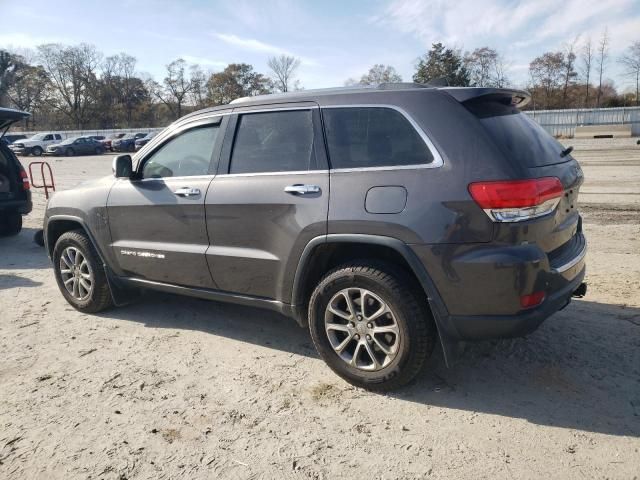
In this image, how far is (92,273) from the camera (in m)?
4.74

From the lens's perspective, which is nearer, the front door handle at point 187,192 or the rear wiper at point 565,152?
the rear wiper at point 565,152

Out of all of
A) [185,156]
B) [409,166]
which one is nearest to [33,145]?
[185,156]

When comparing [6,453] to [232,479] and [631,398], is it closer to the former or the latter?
[232,479]

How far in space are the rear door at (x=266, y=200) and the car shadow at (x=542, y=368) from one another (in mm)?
760

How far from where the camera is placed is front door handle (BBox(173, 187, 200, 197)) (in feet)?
12.8

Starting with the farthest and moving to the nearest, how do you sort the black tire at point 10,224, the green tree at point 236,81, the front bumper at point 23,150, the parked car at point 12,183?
the green tree at point 236,81 → the front bumper at point 23,150 → the black tire at point 10,224 → the parked car at point 12,183

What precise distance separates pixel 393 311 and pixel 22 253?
6.85 m

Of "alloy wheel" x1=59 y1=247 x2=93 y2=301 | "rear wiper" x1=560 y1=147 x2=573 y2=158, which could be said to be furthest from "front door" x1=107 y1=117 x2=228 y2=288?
"rear wiper" x1=560 y1=147 x2=573 y2=158

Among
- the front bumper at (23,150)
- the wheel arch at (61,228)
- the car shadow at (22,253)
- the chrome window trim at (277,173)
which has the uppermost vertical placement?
the chrome window trim at (277,173)

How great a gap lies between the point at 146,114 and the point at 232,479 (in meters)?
84.2

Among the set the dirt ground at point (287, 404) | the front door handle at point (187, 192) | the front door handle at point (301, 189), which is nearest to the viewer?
the dirt ground at point (287, 404)

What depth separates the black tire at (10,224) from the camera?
880cm

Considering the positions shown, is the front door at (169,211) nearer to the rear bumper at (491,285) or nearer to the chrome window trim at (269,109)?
the chrome window trim at (269,109)

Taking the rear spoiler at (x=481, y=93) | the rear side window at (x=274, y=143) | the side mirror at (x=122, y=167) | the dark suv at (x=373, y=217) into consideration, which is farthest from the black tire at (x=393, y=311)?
the side mirror at (x=122, y=167)
